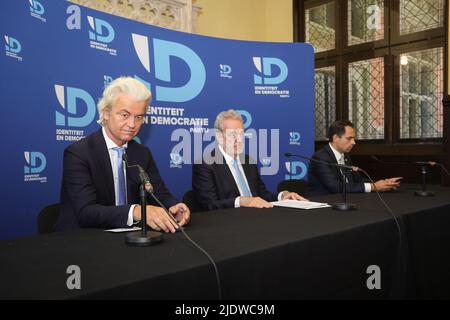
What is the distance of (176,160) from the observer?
3.84m

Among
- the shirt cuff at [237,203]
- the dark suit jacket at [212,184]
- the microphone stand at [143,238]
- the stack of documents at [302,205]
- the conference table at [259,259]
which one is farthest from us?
the dark suit jacket at [212,184]

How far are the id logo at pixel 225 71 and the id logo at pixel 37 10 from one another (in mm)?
1796

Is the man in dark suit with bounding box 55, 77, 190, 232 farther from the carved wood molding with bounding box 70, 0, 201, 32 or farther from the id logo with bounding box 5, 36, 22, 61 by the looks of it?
the carved wood molding with bounding box 70, 0, 201, 32

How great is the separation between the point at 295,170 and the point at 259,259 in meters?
3.51

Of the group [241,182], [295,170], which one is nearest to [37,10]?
[241,182]

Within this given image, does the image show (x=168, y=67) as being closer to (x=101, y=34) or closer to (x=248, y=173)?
(x=101, y=34)

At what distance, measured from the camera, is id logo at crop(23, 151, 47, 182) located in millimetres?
2756

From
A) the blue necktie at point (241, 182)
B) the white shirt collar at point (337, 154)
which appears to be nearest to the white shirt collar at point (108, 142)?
the blue necktie at point (241, 182)

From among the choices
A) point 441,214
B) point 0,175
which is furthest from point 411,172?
point 0,175

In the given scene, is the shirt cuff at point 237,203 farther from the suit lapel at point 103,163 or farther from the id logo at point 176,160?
the id logo at point 176,160

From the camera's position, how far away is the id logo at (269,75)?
14.5 feet

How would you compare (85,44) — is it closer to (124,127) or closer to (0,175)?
(0,175)

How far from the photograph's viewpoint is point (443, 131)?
4344 millimetres

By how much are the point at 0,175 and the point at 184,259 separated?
2.00 metres
